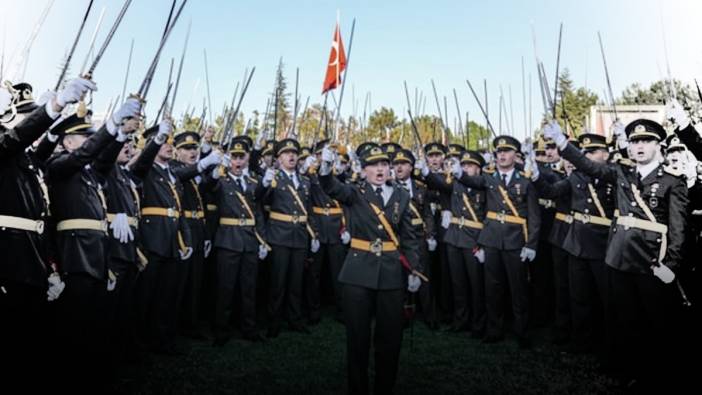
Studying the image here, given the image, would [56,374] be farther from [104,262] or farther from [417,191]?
[417,191]

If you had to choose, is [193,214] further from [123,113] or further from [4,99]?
[4,99]

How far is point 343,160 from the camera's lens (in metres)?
8.65

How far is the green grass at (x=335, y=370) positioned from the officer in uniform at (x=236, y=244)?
399mm

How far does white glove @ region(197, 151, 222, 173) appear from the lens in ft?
21.7

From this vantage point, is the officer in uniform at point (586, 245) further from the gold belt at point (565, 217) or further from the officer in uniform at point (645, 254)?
the officer in uniform at point (645, 254)

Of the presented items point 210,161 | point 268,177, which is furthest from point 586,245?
point 210,161

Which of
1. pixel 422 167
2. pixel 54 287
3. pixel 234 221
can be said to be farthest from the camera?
pixel 422 167

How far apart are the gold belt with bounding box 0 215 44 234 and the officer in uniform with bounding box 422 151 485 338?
17.0 ft

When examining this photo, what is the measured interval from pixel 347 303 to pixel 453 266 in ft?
12.7

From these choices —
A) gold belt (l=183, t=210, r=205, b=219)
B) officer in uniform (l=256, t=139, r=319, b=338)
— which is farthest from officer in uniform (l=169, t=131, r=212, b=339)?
officer in uniform (l=256, t=139, r=319, b=338)

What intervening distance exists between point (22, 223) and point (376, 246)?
287 cm

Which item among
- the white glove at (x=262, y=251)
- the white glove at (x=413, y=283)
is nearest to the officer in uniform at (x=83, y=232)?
the white glove at (x=413, y=283)

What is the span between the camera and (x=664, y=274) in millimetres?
4973

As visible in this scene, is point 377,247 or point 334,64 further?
point 334,64
